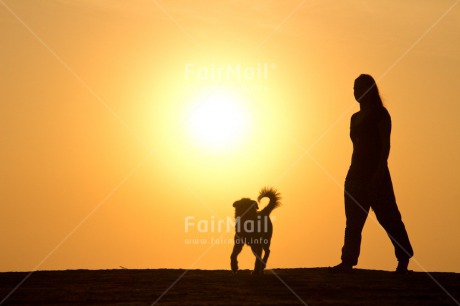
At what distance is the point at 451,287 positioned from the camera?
7.68 m

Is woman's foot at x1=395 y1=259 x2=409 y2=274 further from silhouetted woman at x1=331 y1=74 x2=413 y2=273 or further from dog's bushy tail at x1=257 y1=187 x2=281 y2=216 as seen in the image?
dog's bushy tail at x1=257 y1=187 x2=281 y2=216

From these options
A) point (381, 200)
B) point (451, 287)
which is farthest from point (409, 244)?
point (451, 287)

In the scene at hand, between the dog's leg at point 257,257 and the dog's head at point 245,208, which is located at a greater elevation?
the dog's head at point 245,208

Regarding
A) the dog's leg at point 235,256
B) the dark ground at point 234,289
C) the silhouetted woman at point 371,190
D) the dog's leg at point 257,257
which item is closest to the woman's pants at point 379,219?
the silhouetted woman at point 371,190

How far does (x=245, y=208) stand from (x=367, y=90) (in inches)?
164

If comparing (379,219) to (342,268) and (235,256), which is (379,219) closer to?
(342,268)

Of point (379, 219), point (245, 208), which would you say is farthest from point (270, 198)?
point (379, 219)

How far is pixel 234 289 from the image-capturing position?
780 centimetres

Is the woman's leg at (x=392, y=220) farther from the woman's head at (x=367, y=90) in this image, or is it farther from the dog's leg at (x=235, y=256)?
the dog's leg at (x=235, y=256)

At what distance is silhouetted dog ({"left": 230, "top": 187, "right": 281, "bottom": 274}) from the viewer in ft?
43.0

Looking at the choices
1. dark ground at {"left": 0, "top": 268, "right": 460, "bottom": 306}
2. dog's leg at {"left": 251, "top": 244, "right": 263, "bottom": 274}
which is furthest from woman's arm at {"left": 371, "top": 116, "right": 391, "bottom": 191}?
dog's leg at {"left": 251, "top": 244, "right": 263, "bottom": 274}

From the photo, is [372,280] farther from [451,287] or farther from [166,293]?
[166,293]

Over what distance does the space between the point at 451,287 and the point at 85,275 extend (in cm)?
502

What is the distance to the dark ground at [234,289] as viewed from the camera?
6.62m
